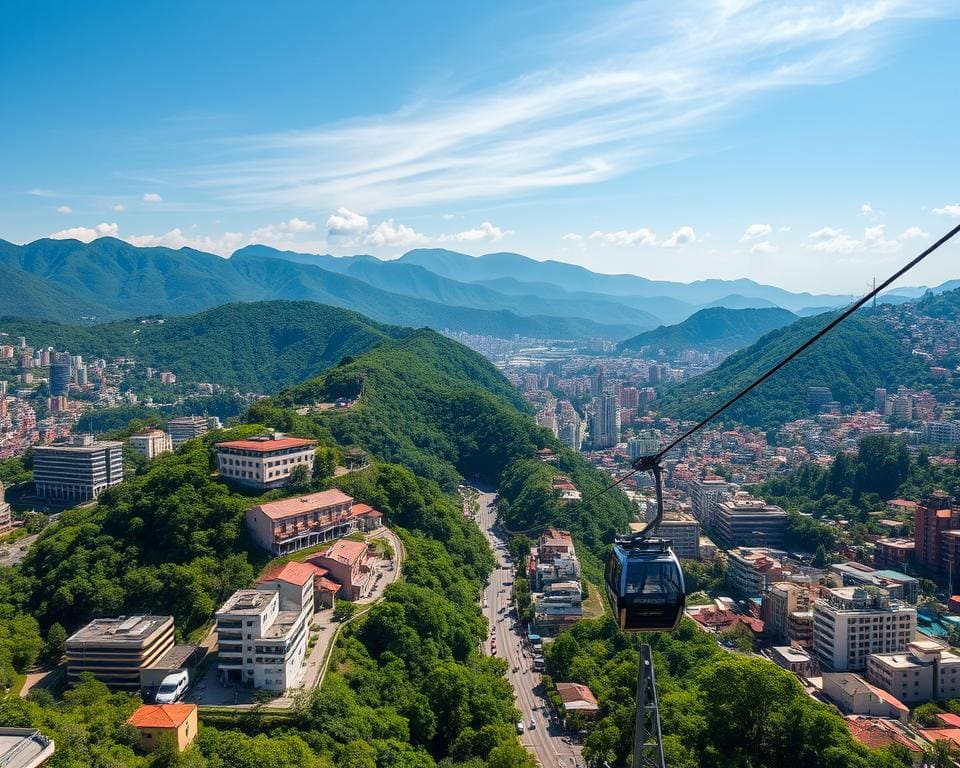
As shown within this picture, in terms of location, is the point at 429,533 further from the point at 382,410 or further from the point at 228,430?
the point at 382,410

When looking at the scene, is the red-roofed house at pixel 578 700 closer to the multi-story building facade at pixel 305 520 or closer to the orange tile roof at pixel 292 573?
the orange tile roof at pixel 292 573

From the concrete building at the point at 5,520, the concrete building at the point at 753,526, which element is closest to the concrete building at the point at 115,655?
the concrete building at the point at 5,520

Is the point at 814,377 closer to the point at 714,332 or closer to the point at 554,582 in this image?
the point at 554,582

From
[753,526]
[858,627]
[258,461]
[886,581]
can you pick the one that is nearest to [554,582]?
[858,627]

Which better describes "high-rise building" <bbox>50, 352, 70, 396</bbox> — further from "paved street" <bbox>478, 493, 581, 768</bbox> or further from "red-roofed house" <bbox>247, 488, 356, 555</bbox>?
"red-roofed house" <bbox>247, 488, 356, 555</bbox>

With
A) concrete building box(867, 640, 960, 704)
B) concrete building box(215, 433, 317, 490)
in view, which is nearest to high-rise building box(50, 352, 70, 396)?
concrete building box(215, 433, 317, 490)

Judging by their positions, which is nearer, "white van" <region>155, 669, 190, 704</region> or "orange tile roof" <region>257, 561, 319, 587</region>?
"white van" <region>155, 669, 190, 704</region>

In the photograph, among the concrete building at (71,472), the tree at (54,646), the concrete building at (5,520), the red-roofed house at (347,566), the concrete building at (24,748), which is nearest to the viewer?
the concrete building at (24,748)
